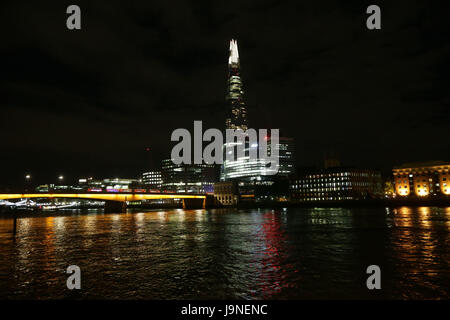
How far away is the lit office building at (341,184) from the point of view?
178 meters

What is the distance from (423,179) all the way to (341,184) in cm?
4058

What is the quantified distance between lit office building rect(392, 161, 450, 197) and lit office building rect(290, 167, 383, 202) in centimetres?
1578

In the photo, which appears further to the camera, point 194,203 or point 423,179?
point 194,203

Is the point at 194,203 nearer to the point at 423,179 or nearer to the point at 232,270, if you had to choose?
the point at 423,179

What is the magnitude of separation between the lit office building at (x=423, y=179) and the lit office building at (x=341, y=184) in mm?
15777

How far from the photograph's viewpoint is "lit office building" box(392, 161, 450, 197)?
482ft

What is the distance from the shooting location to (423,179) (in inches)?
6097

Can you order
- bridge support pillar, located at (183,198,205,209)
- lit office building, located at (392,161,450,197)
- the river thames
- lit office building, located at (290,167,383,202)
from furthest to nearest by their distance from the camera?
1. lit office building, located at (290,167,383,202)
2. bridge support pillar, located at (183,198,205,209)
3. lit office building, located at (392,161,450,197)
4. the river thames

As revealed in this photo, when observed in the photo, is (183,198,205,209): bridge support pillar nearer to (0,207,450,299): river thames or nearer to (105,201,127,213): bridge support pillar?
(105,201,127,213): bridge support pillar

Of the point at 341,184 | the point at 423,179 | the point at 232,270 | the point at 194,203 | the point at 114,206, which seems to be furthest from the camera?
the point at 341,184

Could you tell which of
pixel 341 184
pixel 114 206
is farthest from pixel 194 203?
pixel 341 184

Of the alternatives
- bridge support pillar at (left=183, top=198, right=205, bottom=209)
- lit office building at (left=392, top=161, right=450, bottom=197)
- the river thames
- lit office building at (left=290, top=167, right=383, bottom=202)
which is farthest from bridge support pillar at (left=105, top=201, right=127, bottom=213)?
lit office building at (left=392, top=161, right=450, bottom=197)
